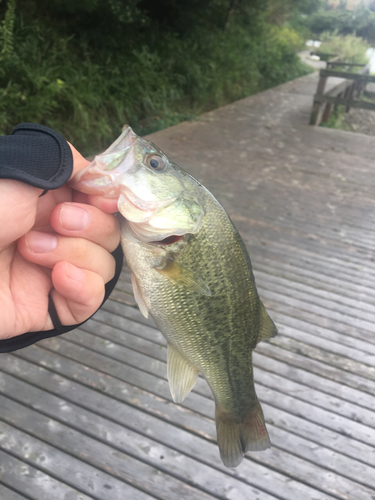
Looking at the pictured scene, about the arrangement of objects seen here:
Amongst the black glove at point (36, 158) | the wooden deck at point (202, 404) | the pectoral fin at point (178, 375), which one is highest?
the black glove at point (36, 158)

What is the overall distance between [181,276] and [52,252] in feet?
1.23

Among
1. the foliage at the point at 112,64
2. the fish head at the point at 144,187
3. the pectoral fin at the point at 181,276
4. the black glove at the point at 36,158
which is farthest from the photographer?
the foliage at the point at 112,64

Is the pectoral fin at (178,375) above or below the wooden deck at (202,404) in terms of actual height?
above

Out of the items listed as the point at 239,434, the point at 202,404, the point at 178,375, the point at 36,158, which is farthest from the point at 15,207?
the point at 202,404

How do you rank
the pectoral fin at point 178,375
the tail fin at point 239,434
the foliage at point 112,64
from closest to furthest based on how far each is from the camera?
the pectoral fin at point 178,375 < the tail fin at point 239,434 < the foliage at point 112,64

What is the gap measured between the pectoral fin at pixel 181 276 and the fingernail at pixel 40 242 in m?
0.30

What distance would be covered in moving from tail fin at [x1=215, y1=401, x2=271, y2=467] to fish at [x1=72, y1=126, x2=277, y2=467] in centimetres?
19

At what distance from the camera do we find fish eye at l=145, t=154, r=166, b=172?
3.67 ft

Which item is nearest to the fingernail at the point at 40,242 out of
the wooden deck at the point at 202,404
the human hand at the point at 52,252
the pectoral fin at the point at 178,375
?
the human hand at the point at 52,252

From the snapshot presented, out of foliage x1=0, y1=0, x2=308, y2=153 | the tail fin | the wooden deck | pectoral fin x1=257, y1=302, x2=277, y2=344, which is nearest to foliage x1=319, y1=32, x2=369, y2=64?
foliage x1=0, y1=0, x2=308, y2=153

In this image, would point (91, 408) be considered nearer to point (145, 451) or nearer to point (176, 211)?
point (145, 451)

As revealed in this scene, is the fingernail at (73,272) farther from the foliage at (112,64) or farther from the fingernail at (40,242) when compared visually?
the foliage at (112,64)

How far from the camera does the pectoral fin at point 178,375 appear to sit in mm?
1309

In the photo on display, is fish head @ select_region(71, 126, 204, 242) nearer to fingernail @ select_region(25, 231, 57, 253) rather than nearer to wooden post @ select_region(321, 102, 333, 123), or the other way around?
fingernail @ select_region(25, 231, 57, 253)
